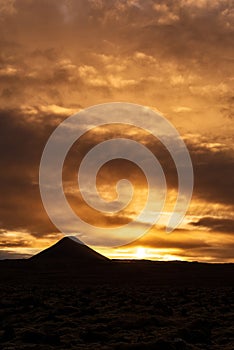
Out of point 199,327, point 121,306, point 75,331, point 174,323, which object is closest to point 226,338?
point 199,327

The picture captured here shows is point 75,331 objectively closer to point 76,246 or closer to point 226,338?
point 226,338

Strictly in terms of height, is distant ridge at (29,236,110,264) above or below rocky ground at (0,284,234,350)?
above

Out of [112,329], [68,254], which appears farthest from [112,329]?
[68,254]

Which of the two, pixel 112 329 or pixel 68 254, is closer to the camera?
pixel 112 329

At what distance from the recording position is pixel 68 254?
8775cm

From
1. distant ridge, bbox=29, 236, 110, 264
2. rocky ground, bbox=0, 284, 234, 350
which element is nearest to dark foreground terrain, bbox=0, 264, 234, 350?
rocky ground, bbox=0, 284, 234, 350

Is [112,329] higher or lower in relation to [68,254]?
lower

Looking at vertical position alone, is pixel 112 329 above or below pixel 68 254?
below

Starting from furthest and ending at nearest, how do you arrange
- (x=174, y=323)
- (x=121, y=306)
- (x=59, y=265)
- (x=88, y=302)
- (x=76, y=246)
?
(x=76, y=246)
(x=59, y=265)
(x=88, y=302)
(x=121, y=306)
(x=174, y=323)

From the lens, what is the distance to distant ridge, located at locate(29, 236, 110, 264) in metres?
82.1

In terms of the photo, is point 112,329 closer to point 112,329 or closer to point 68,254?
point 112,329

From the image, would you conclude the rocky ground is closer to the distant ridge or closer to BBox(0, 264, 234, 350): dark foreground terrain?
BBox(0, 264, 234, 350): dark foreground terrain

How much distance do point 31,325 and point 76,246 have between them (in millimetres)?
77773

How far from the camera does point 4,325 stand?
1656 cm
